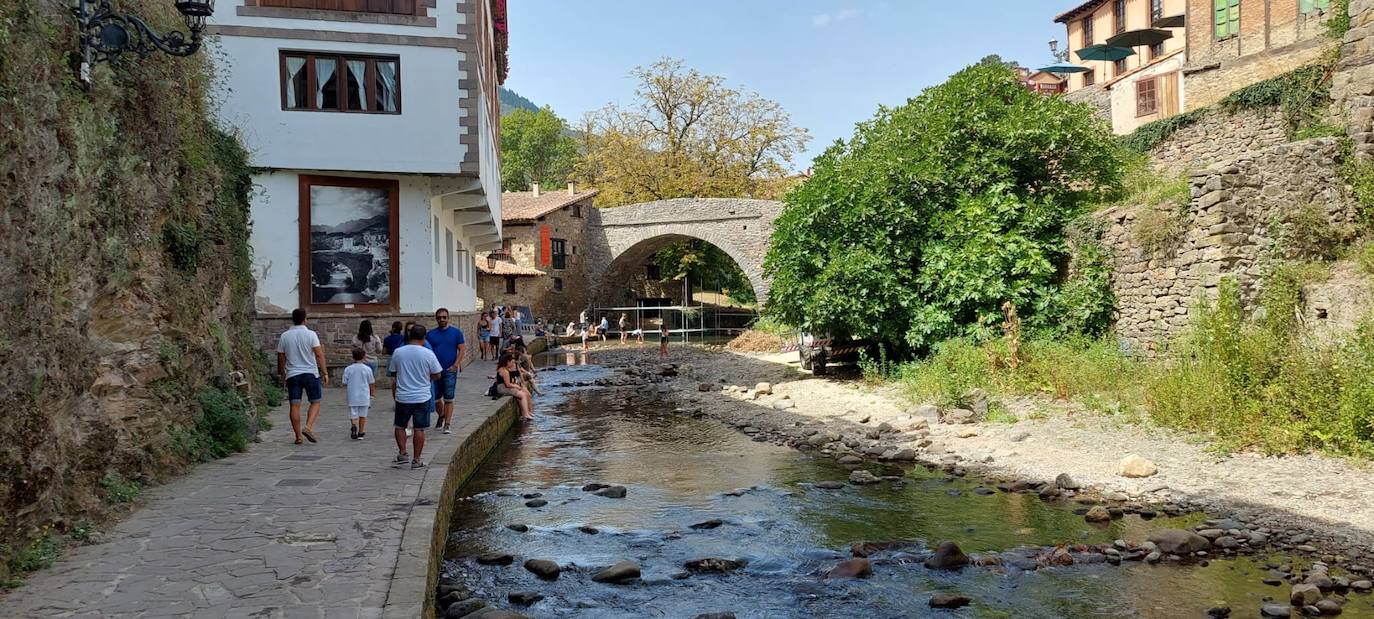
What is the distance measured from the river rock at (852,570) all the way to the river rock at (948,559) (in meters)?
0.47

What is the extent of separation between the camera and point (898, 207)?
14938 millimetres

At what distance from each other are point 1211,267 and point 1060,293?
110 inches

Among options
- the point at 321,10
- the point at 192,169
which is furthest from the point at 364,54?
the point at 192,169

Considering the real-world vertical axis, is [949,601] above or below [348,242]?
below

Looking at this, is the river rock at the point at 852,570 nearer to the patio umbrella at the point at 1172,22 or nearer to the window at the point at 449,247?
the window at the point at 449,247

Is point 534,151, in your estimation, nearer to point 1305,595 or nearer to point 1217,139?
point 1217,139

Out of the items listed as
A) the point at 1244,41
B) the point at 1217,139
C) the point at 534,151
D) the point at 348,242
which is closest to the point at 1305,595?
the point at 348,242

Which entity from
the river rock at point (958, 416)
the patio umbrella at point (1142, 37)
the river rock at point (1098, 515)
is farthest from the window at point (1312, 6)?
the river rock at point (1098, 515)

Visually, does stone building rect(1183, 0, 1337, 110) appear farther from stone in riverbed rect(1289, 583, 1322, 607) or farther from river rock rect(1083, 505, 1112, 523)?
stone in riverbed rect(1289, 583, 1322, 607)

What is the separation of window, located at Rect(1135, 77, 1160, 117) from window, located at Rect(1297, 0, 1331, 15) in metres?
3.72

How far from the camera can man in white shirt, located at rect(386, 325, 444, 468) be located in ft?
25.0

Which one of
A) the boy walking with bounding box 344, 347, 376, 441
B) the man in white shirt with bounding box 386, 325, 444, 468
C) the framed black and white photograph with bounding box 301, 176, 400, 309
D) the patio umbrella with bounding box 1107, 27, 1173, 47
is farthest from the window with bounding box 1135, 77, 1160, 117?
the man in white shirt with bounding box 386, 325, 444, 468

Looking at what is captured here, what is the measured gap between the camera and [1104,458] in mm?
8789

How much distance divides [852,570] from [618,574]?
5.53 ft
